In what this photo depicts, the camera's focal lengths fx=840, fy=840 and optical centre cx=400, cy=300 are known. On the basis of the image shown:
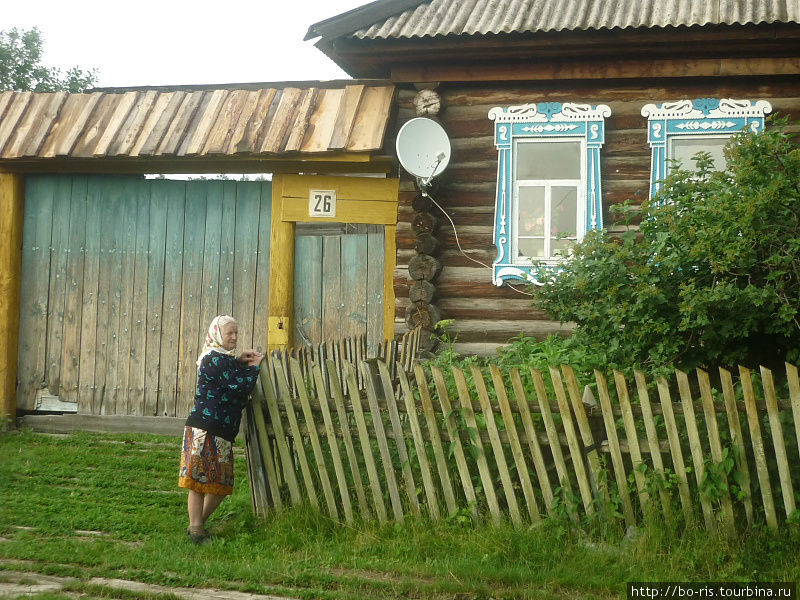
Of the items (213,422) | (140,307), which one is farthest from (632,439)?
(140,307)

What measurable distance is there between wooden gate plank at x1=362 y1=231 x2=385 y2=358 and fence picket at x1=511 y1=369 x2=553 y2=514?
412 centimetres

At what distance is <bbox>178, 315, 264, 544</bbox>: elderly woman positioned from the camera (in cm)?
516

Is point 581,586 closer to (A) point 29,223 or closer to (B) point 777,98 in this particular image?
(B) point 777,98

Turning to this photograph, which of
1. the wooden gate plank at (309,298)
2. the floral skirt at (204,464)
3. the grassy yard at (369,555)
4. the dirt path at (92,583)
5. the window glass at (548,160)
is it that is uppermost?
the window glass at (548,160)

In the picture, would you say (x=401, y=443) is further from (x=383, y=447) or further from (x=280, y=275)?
(x=280, y=275)

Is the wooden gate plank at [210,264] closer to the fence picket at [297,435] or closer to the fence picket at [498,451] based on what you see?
the fence picket at [297,435]

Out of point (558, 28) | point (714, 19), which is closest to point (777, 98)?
point (714, 19)

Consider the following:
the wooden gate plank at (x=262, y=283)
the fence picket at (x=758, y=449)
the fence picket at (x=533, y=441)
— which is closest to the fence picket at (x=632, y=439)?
the fence picket at (x=533, y=441)

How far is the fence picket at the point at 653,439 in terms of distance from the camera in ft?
15.4

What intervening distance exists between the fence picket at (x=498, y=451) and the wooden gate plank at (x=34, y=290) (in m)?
6.29

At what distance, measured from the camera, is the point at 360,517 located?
5.21 m

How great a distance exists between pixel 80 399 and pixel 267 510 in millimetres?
4767

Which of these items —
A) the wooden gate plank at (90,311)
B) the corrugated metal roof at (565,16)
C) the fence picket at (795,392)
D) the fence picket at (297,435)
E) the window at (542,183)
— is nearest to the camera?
the fence picket at (795,392)

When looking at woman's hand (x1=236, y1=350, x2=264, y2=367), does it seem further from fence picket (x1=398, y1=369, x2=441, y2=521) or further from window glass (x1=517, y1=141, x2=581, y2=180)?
window glass (x1=517, y1=141, x2=581, y2=180)
